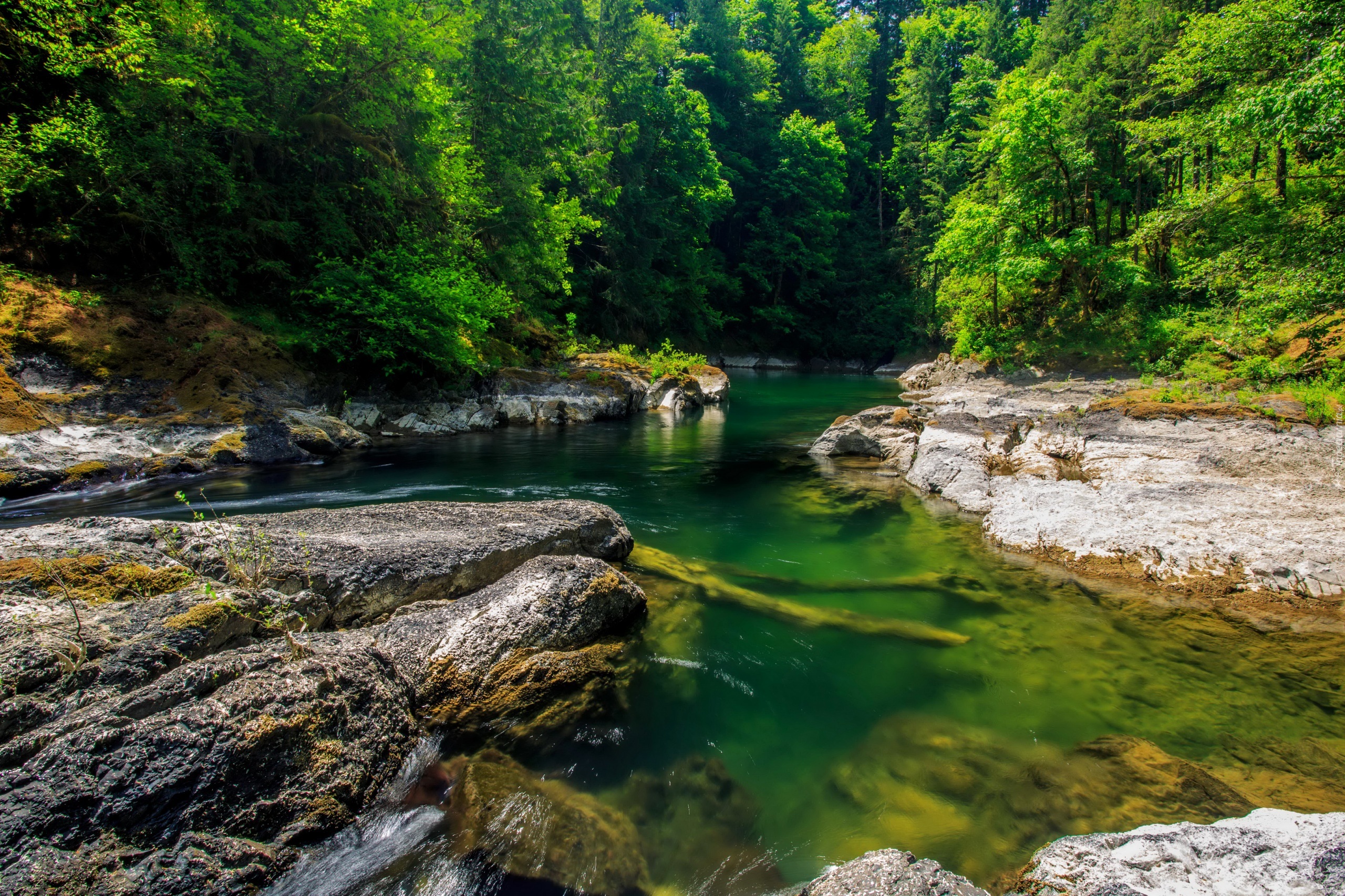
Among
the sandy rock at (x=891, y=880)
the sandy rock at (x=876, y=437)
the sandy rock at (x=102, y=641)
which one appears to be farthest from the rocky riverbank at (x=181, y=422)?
the sandy rock at (x=891, y=880)

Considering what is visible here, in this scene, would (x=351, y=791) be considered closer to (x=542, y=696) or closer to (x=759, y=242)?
(x=542, y=696)

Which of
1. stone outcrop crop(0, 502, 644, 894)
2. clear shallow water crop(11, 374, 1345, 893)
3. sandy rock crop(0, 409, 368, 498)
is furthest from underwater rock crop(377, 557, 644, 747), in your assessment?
sandy rock crop(0, 409, 368, 498)

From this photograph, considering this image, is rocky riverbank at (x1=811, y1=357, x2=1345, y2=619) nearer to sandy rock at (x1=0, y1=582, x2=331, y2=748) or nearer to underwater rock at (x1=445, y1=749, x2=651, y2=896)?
underwater rock at (x1=445, y1=749, x2=651, y2=896)

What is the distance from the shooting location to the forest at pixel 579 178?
10.3 meters

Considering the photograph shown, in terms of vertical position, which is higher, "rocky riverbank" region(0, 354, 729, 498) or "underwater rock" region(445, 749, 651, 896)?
"rocky riverbank" region(0, 354, 729, 498)

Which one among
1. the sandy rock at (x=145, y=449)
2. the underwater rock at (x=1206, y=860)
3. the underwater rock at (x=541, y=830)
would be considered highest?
the sandy rock at (x=145, y=449)

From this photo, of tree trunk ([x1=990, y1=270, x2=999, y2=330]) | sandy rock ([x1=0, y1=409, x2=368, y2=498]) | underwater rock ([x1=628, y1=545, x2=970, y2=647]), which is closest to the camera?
underwater rock ([x1=628, y1=545, x2=970, y2=647])

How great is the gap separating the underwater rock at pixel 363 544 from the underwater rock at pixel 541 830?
70.3 inches

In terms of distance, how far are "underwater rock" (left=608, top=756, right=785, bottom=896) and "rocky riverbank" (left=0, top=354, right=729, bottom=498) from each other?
9.94 meters

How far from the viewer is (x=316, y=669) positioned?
10.5ft

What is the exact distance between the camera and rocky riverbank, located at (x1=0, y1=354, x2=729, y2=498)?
324 inches

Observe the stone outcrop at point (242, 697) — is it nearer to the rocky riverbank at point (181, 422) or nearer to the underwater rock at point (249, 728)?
the underwater rock at point (249, 728)

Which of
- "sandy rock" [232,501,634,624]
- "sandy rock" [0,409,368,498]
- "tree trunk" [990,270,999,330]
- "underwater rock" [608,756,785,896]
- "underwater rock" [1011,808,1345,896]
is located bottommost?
"underwater rock" [608,756,785,896]

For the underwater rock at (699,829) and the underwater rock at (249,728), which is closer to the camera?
the underwater rock at (249,728)
